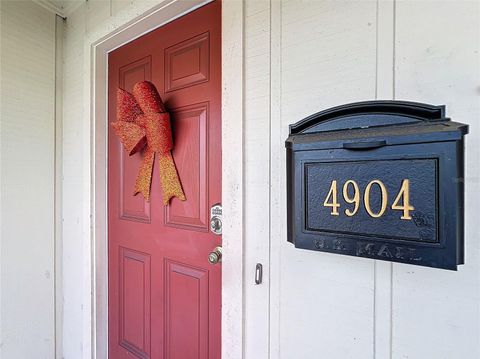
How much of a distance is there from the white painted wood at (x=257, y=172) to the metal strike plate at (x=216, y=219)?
0.63ft

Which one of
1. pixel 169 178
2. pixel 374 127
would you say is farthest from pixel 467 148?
pixel 169 178

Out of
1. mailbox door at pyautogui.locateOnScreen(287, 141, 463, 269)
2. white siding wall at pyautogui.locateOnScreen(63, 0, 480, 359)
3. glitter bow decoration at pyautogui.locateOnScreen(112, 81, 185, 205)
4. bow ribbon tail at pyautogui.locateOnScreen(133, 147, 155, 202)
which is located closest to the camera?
mailbox door at pyautogui.locateOnScreen(287, 141, 463, 269)

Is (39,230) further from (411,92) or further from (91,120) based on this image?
(411,92)

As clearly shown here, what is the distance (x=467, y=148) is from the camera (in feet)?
1.83

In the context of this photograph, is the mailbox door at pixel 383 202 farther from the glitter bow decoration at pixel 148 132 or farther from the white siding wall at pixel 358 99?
the glitter bow decoration at pixel 148 132

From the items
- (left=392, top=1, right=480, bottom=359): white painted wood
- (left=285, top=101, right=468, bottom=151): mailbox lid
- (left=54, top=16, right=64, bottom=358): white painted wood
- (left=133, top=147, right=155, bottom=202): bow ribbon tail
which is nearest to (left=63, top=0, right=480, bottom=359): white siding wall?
(left=392, top=1, right=480, bottom=359): white painted wood

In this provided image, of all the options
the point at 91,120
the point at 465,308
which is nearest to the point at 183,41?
the point at 91,120

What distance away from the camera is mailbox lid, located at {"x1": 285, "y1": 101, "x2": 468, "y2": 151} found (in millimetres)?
480

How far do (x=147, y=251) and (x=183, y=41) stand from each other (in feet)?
3.28

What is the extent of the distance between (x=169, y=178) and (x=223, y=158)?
36 centimetres

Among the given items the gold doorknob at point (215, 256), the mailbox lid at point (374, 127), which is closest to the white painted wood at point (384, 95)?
the mailbox lid at point (374, 127)

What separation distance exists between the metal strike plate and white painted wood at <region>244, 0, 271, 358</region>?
192 millimetres

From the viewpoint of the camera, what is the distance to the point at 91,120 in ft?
4.67

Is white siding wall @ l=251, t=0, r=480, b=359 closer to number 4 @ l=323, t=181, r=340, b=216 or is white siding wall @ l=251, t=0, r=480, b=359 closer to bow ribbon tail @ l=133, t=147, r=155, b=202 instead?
number 4 @ l=323, t=181, r=340, b=216
